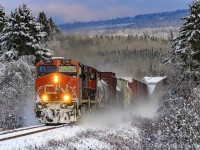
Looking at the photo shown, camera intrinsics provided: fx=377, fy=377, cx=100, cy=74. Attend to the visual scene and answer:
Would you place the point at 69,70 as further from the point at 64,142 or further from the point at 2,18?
the point at 2,18

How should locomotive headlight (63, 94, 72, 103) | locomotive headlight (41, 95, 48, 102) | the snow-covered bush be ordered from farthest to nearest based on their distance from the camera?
the snow-covered bush → locomotive headlight (41, 95, 48, 102) → locomotive headlight (63, 94, 72, 103)

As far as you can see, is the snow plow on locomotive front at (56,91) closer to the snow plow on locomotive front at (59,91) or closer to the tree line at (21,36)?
the snow plow on locomotive front at (59,91)

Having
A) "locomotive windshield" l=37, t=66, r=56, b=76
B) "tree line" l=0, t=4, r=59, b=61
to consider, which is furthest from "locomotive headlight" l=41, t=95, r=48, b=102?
"tree line" l=0, t=4, r=59, b=61

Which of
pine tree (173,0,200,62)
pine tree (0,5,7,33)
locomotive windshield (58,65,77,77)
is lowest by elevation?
locomotive windshield (58,65,77,77)

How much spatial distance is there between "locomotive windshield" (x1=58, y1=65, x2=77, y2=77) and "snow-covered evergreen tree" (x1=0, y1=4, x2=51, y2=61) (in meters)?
15.6

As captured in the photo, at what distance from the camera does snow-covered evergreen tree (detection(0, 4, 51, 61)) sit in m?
37.2

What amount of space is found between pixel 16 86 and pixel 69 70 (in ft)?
34.4

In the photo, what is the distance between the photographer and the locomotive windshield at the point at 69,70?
22.1 m

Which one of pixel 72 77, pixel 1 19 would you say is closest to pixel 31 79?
pixel 72 77

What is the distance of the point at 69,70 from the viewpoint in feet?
72.9

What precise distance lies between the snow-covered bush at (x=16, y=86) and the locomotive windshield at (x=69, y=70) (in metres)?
4.85

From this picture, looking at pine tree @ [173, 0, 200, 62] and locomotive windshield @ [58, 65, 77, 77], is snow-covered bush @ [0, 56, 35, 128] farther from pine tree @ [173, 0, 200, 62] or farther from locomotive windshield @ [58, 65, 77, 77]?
pine tree @ [173, 0, 200, 62]

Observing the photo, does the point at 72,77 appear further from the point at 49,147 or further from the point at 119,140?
the point at 49,147

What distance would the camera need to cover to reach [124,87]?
41.7 m
